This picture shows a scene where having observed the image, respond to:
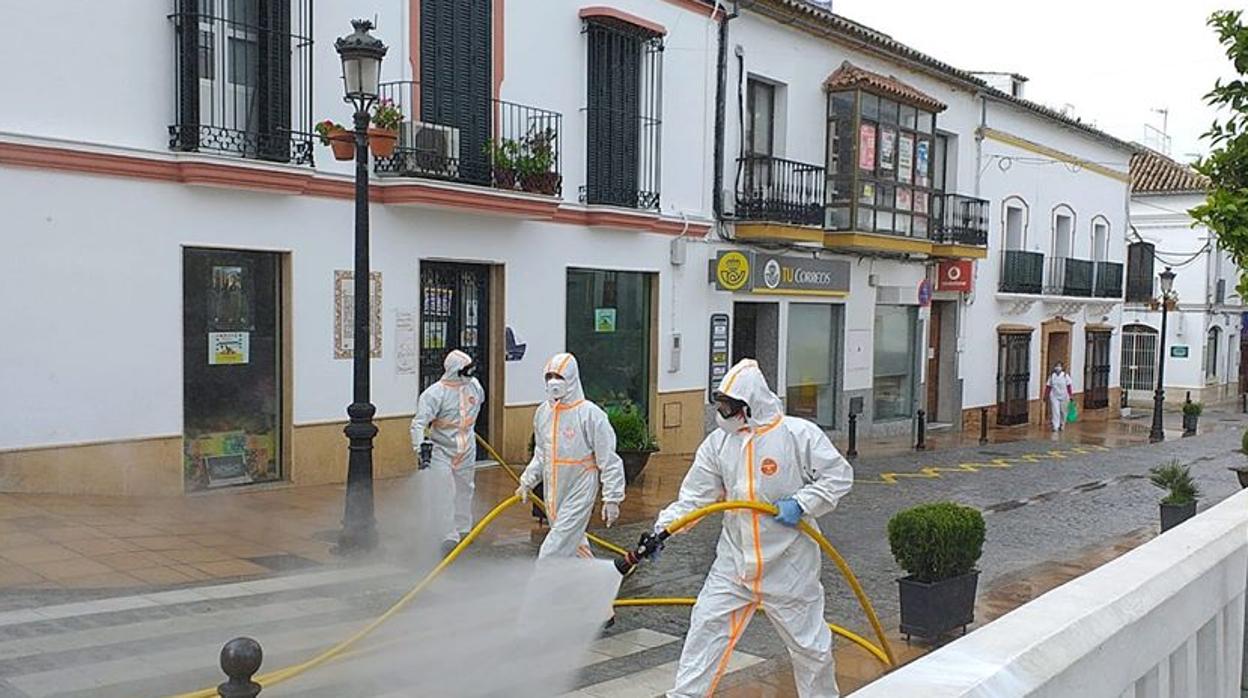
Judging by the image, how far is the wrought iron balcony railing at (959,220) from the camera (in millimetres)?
22938

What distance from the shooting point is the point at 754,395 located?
5723mm

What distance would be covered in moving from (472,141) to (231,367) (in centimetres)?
411

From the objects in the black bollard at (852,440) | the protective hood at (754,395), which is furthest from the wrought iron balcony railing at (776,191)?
the protective hood at (754,395)

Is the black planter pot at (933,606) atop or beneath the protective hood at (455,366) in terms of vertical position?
beneath

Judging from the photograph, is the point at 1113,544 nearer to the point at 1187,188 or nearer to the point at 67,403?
the point at 67,403

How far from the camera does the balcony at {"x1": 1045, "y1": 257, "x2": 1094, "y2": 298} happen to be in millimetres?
28844

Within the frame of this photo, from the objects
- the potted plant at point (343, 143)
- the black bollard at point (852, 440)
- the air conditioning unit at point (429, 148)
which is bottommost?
the black bollard at point (852, 440)

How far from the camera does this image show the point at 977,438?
24.0m

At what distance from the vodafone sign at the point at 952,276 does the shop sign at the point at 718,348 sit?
7643mm

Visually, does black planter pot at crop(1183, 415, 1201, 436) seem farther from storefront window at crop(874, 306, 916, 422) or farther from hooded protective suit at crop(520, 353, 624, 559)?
hooded protective suit at crop(520, 353, 624, 559)

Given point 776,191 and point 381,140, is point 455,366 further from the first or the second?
point 776,191

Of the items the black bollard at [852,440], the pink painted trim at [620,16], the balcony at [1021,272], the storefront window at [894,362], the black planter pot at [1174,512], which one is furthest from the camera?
the balcony at [1021,272]

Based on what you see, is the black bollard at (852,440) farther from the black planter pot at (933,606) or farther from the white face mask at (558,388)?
the white face mask at (558,388)

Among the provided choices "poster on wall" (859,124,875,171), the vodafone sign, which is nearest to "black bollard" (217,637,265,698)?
"poster on wall" (859,124,875,171)
